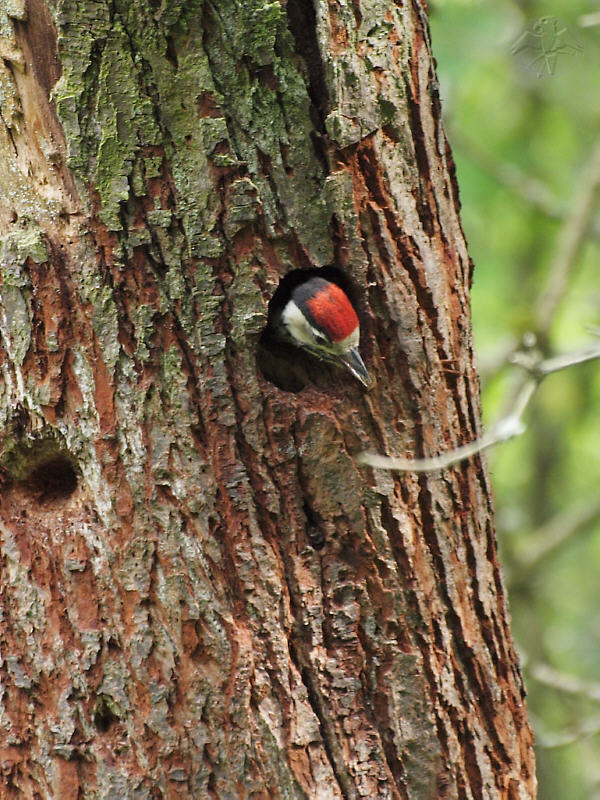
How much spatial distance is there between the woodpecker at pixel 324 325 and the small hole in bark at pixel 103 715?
105cm

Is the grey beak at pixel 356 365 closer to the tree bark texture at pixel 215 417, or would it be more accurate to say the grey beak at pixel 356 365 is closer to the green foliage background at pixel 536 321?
the tree bark texture at pixel 215 417

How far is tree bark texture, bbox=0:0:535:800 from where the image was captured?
2.30m

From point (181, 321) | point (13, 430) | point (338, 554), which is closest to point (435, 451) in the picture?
point (338, 554)

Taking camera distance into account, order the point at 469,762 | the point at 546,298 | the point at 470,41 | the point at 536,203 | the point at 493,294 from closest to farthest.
A: 1. the point at 469,762
2. the point at 470,41
3. the point at 546,298
4. the point at 536,203
5. the point at 493,294

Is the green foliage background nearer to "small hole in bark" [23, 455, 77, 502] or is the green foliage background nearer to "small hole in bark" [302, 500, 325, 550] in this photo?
"small hole in bark" [302, 500, 325, 550]

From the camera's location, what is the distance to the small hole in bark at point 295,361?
8.24 feet

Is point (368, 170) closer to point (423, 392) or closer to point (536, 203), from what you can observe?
point (423, 392)

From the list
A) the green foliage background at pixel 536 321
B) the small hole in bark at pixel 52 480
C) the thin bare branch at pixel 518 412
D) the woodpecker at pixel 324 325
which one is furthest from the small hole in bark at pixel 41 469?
the green foliage background at pixel 536 321

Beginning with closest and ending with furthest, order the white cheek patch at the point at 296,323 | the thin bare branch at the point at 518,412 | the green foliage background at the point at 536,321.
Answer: the thin bare branch at the point at 518,412
the white cheek patch at the point at 296,323
the green foliage background at the point at 536,321

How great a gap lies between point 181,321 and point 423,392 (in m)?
0.66

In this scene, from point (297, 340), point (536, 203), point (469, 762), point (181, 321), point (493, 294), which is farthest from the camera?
point (493, 294)

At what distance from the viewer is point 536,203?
6348 millimetres

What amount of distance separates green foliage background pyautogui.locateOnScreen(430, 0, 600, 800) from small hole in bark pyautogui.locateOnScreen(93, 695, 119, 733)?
3726 mm

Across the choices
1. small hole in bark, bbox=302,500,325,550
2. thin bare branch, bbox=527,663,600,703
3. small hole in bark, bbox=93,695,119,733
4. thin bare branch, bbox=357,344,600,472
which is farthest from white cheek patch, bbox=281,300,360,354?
thin bare branch, bbox=527,663,600,703
